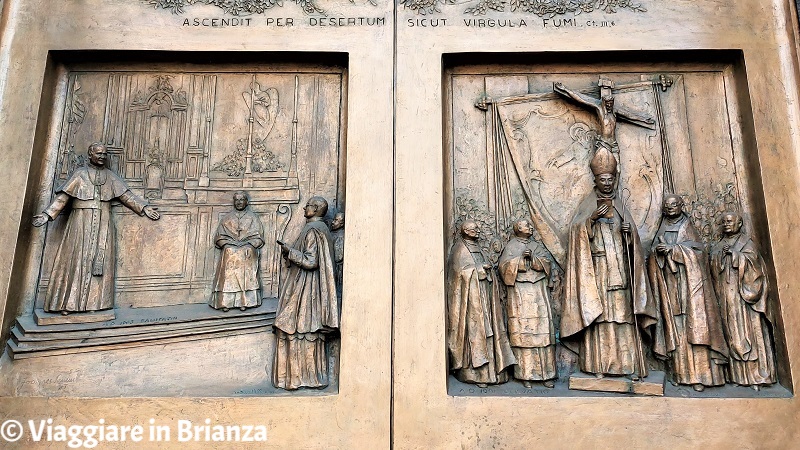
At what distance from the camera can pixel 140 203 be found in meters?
5.71

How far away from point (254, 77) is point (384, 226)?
2.01m

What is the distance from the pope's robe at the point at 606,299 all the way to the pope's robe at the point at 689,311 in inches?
4.9

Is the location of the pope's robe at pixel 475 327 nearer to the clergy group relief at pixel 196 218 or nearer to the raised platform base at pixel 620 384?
the raised platform base at pixel 620 384

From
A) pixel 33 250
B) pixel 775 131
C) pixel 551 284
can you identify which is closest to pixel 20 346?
pixel 33 250

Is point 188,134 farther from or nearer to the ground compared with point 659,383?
farther from the ground

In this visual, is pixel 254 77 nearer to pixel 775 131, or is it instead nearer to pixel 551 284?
pixel 551 284

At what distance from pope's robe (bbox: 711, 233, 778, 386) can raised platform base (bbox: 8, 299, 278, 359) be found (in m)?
3.69

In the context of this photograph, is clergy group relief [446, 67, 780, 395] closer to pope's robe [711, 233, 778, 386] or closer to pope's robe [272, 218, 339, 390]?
pope's robe [711, 233, 778, 386]

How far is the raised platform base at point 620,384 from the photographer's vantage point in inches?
201

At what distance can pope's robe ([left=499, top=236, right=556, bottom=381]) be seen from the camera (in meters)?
5.27

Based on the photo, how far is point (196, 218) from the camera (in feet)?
18.8

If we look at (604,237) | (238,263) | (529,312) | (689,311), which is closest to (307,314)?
(238,263)

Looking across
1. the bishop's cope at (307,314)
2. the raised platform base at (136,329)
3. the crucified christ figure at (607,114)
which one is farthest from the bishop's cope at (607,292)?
the raised platform base at (136,329)

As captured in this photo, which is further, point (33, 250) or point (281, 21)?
point (281, 21)
